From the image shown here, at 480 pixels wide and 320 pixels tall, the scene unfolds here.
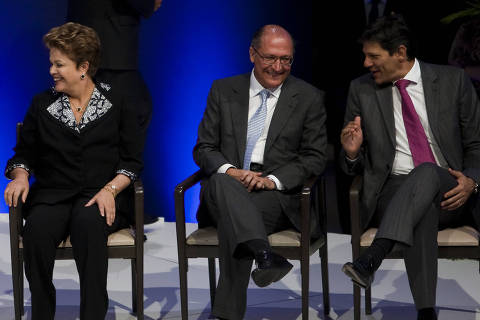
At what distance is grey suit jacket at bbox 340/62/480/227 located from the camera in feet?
14.1

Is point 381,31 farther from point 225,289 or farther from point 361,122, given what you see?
point 225,289

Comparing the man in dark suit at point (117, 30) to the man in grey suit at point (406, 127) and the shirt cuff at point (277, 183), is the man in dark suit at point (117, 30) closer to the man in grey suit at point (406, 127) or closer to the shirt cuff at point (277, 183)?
the shirt cuff at point (277, 183)

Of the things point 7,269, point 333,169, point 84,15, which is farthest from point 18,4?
point 333,169

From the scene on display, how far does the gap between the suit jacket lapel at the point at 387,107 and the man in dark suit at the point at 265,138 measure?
0.28 meters

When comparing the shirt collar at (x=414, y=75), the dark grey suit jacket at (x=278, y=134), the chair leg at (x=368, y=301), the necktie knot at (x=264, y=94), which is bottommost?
the chair leg at (x=368, y=301)

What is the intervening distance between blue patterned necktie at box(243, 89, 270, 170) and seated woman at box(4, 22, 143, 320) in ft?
1.67

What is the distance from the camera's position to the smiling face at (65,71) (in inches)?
164

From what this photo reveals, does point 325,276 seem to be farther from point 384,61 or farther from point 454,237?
point 384,61

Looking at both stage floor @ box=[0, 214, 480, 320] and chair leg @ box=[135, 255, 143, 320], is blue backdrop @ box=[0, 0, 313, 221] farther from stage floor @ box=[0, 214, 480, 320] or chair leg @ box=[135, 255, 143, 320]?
chair leg @ box=[135, 255, 143, 320]

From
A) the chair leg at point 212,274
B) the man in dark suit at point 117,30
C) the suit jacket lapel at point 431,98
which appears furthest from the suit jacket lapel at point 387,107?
the man in dark suit at point 117,30

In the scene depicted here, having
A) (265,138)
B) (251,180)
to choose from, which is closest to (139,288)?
(251,180)

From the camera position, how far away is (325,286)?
4.52 metres

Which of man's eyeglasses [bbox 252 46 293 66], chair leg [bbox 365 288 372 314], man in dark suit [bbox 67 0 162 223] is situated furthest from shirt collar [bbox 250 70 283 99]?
man in dark suit [bbox 67 0 162 223]

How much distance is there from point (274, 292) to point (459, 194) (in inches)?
49.2
